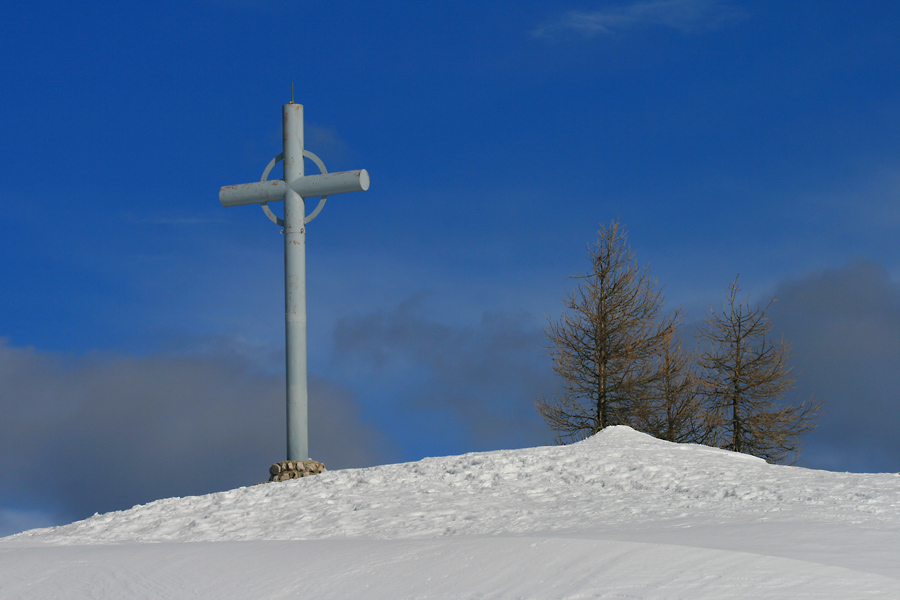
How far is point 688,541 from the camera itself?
5.66 metres

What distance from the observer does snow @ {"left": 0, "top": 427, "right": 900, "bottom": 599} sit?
5.05 metres

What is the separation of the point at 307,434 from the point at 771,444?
12.2m

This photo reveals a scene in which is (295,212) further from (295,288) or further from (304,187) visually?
(295,288)

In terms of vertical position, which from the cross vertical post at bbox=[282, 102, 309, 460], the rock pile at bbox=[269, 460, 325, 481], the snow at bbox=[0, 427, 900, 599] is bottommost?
the snow at bbox=[0, 427, 900, 599]

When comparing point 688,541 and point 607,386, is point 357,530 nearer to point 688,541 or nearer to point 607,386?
point 688,541

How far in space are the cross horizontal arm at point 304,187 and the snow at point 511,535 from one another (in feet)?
16.1

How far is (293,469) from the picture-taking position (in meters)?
12.5

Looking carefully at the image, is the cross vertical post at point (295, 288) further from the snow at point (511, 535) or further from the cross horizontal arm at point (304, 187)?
the snow at point (511, 535)

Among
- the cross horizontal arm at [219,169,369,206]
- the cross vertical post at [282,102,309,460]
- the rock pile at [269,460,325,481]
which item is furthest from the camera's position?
the cross horizontal arm at [219,169,369,206]

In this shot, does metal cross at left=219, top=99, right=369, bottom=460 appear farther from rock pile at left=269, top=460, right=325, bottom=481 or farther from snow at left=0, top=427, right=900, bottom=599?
snow at left=0, top=427, right=900, bottom=599

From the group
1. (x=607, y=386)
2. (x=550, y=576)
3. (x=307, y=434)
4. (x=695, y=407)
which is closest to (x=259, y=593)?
(x=550, y=576)

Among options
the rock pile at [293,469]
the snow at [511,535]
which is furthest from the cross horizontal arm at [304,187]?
the snow at [511,535]

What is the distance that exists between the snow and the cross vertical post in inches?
89.0

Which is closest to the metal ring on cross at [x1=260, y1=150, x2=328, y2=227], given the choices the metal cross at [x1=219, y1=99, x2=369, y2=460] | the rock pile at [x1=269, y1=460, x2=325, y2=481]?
the metal cross at [x1=219, y1=99, x2=369, y2=460]
